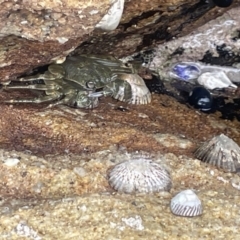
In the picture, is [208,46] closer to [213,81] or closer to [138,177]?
[213,81]

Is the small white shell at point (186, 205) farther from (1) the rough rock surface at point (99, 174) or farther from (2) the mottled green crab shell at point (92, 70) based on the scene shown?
(2) the mottled green crab shell at point (92, 70)

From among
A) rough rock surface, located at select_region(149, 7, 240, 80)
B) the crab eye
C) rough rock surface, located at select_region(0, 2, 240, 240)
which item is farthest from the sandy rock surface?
rough rock surface, located at select_region(149, 7, 240, 80)

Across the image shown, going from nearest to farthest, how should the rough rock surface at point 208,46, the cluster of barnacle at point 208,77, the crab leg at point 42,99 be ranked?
the crab leg at point 42,99 < the cluster of barnacle at point 208,77 < the rough rock surface at point 208,46

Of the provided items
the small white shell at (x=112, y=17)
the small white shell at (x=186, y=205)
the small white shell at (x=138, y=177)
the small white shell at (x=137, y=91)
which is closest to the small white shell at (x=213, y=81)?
the small white shell at (x=137, y=91)

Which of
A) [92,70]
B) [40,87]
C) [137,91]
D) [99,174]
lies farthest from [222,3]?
[99,174]

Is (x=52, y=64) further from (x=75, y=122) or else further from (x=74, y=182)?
(x=74, y=182)

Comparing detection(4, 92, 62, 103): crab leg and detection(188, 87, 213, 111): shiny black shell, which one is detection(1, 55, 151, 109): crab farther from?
detection(188, 87, 213, 111): shiny black shell
